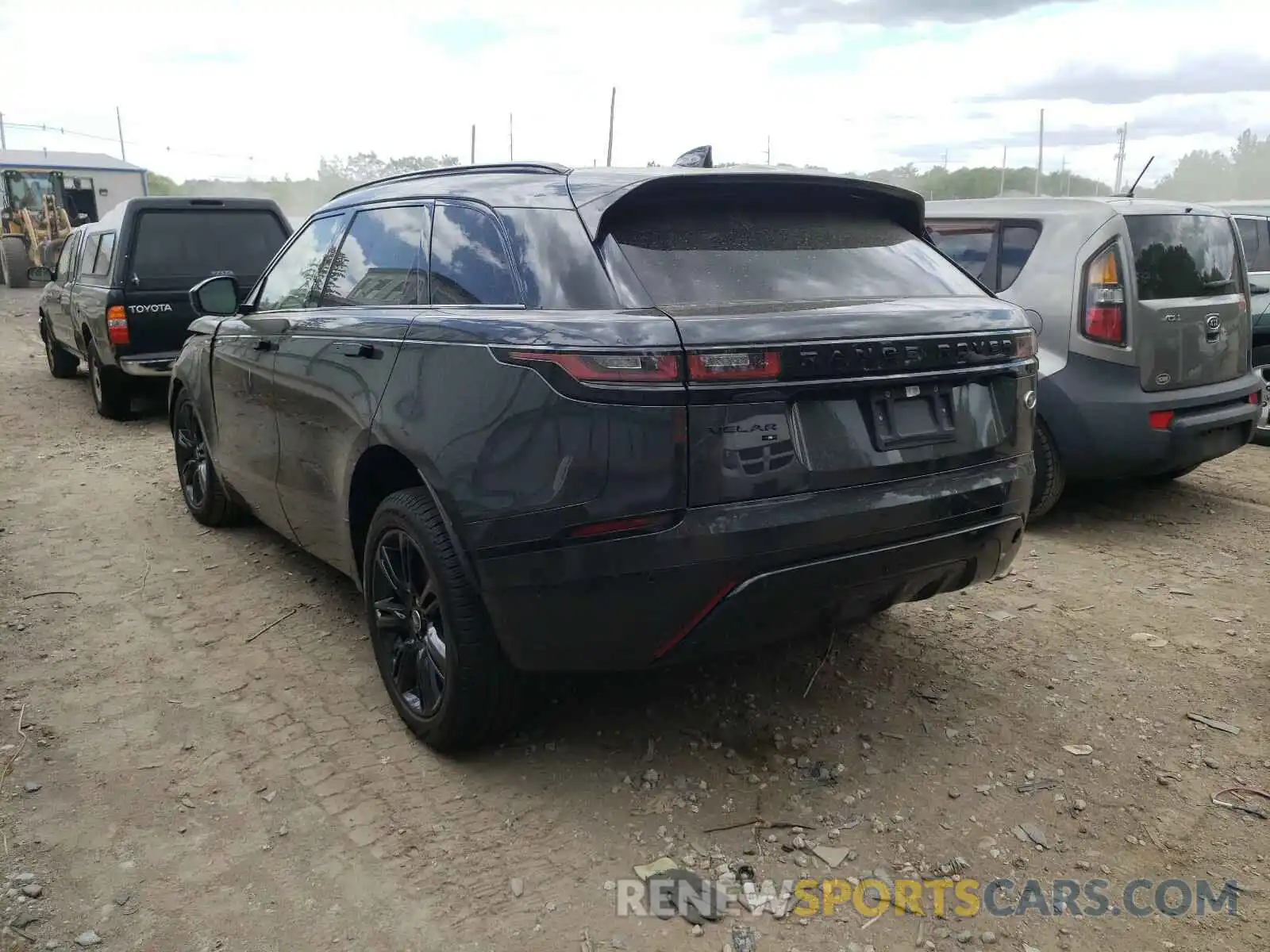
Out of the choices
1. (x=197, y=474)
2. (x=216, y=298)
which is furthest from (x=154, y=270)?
(x=216, y=298)

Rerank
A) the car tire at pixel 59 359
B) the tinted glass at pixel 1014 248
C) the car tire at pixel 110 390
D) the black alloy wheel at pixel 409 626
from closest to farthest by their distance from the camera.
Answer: the black alloy wheel at pixel 409 626 < the tinted glass at pixel 1014 248 < the car tire at pixel 110 390 < the car tire at pixel 59 359

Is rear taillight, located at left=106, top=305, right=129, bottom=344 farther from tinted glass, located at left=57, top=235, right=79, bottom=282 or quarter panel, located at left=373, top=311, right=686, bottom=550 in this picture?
quarter panel, located at left=373, top=311, right=686, bottom=550

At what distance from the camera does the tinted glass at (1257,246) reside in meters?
8.84

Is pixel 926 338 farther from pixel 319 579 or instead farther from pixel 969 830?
pixel 319 579

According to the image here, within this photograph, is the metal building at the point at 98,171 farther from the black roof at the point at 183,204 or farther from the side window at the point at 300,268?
the side window at the point at 300,268

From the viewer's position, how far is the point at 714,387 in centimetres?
251

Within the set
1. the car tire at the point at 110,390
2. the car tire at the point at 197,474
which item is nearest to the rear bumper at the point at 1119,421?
the car tire at the point at 197,474

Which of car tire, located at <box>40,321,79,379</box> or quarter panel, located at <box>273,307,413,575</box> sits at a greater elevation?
quarter panel, located at <box>273,307,413,575</box>

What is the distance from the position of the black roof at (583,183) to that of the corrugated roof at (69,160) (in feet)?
111

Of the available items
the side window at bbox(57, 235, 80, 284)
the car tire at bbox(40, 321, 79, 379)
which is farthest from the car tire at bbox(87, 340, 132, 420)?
the car tire at bbox(40, 321, 79, 379)

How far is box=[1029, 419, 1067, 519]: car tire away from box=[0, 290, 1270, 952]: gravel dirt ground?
733 millimetres

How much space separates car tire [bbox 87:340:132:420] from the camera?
891cm

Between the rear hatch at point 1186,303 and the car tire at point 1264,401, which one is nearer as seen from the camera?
the rear hatch at point 1186,303

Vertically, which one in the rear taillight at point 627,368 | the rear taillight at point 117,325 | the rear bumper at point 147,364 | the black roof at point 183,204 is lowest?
the rear bumper at point 147,364
